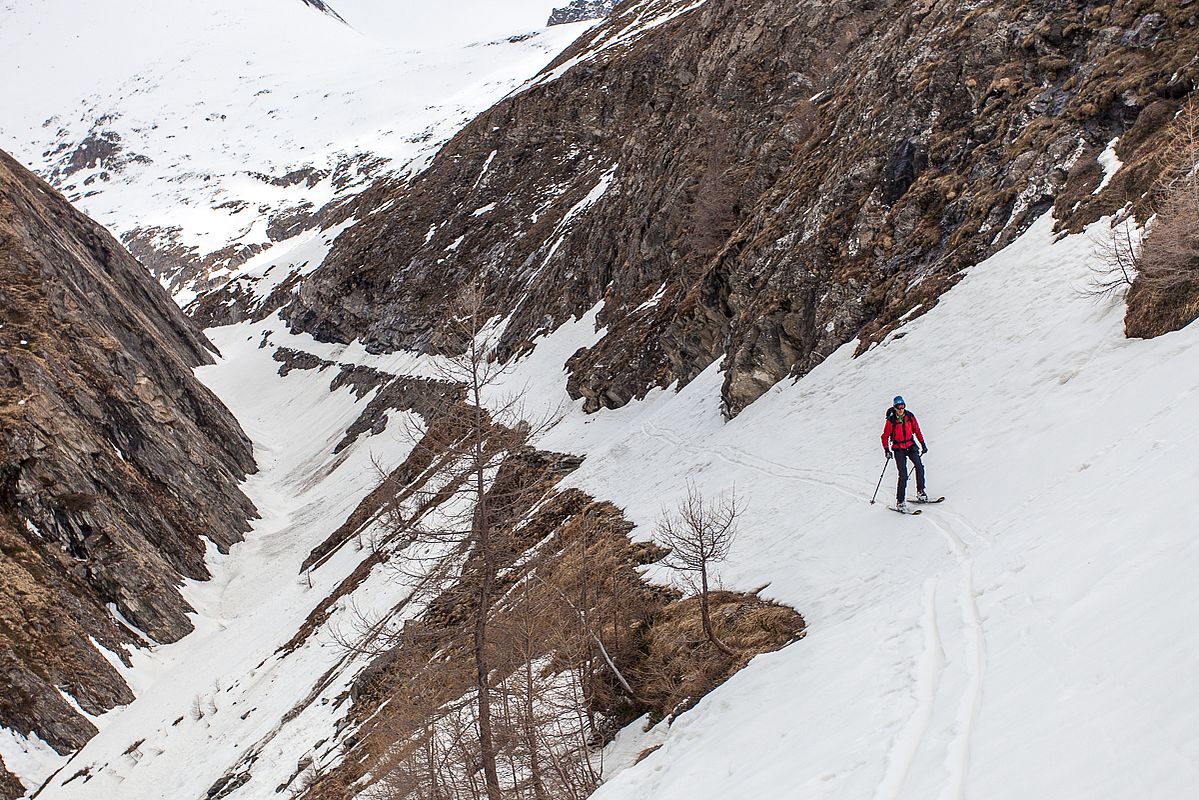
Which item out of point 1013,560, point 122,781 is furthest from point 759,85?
point 122,781

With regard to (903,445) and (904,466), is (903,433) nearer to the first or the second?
(903,445)

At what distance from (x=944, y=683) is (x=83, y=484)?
43.5m

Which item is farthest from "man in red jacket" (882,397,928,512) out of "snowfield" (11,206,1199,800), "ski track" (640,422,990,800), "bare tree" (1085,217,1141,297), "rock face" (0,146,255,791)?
"rock face" (0,146,255,791)

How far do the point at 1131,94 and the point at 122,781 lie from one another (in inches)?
1495

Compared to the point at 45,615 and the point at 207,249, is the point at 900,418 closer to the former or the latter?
the point at 45,615

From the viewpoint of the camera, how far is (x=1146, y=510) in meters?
7.21

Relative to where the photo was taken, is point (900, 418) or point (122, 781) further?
point (122, 781)

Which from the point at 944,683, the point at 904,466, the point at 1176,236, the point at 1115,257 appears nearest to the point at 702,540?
the point at 904,466

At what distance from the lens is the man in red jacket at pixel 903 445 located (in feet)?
41.1

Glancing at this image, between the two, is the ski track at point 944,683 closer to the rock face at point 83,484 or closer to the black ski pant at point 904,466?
the black ski pant at point 904,466

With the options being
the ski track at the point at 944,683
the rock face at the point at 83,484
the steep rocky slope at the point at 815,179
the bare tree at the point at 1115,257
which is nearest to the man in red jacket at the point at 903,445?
the ski track at the point at 944,683

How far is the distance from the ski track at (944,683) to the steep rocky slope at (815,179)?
36.7 feet

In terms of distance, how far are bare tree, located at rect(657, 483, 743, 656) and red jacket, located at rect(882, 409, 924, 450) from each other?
3030mm

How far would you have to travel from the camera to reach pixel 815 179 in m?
28.3
